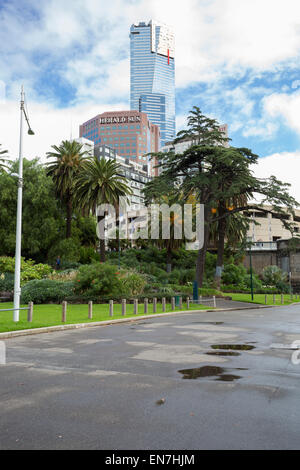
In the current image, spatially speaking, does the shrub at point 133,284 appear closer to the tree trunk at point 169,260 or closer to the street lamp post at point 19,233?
the street lamp post at point 19,233

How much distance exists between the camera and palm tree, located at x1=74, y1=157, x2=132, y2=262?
42.0 metres

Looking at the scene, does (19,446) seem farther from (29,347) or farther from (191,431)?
(29,347)

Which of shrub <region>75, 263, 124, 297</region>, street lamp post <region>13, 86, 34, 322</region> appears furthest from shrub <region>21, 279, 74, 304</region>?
street lamp post <region>13, 86, 34, 322</region>

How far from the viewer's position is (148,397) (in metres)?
5.50

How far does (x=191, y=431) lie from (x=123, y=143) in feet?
660

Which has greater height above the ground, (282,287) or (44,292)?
(44,292)

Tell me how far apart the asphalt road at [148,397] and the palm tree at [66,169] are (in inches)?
1426

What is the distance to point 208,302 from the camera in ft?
103

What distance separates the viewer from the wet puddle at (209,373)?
6.59 metres

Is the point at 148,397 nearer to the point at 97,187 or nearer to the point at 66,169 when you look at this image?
the point at 97,187

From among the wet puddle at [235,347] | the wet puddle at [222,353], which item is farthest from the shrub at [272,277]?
the wet puddle at [222,353]

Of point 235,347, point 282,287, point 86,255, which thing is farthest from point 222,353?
point 282,287

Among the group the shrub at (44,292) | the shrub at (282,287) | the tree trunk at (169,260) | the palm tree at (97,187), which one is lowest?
the shrub at (282,287)

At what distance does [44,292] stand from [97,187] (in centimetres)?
1826
